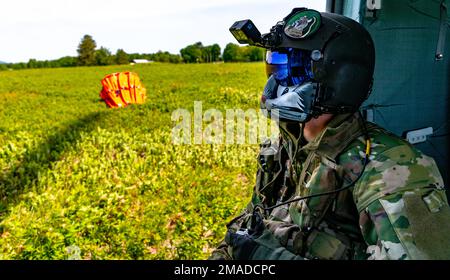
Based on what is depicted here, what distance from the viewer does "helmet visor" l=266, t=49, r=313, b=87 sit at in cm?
201

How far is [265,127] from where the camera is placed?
969 centimetres

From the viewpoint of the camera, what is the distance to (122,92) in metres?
14.5

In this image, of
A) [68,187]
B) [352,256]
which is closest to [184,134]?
[68,187]

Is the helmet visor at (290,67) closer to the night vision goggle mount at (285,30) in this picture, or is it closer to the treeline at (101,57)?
the night vision goggle mount at (285,30)

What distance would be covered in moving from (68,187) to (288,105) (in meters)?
4.88

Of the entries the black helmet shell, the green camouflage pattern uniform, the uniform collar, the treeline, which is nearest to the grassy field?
the green camouflage pattern uniform

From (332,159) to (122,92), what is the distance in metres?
13.3

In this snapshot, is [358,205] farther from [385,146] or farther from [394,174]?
[385,146]

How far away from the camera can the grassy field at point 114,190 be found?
14.7 feet

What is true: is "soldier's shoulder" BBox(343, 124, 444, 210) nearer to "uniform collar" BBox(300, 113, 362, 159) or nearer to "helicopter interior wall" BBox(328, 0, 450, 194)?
"uniform collar" BBox(300, 113, 362, 159)

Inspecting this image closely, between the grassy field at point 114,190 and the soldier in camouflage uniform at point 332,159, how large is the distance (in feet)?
8.48

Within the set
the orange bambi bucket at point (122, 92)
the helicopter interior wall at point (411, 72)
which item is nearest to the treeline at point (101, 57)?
the orange bambi bucket at point (122, 92)

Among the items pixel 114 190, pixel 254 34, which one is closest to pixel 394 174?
pixel 254 34

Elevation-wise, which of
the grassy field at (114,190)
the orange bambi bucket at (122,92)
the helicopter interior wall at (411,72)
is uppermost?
the helicopter interior wall at (411,72)
